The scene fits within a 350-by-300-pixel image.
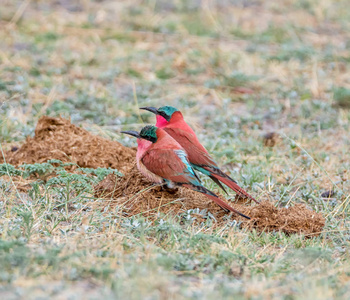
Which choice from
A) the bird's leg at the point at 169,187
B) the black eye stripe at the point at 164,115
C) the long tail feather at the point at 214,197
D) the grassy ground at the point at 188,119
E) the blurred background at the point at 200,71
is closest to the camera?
the grassy ground at the point at 188,119

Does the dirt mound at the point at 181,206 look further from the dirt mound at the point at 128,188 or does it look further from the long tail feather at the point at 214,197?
the long tail feather at the point at 214,197

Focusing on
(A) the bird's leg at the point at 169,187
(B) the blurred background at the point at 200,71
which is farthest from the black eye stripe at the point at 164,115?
(B) the blurred background at the point at 200,71

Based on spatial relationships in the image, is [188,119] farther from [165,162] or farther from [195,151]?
[165,162]

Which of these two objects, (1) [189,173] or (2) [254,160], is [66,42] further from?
(1) [189,173]

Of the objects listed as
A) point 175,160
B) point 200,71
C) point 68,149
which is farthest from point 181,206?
point 200,71

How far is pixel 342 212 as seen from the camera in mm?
4160

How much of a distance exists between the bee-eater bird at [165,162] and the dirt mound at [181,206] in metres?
0.12

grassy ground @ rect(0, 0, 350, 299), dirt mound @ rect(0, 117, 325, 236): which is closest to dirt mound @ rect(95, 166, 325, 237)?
dirt mound @ rect(0, 117, 325, 236)

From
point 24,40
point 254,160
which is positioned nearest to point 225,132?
point 254,160

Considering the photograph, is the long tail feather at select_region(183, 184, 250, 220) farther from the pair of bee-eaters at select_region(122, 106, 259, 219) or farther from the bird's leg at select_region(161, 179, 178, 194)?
the bird's leg at select_region(161, 179, 178, 194)

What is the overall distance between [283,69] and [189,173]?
179 inches

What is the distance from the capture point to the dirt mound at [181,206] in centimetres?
383

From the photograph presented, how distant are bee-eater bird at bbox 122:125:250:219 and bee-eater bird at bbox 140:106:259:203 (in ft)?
0.59

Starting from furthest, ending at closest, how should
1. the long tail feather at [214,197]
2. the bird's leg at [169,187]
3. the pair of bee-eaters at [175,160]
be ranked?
the bird's leg at [169,187] < the pair of bee-eaters at [175,160] < the long tail feather at [214,197]
